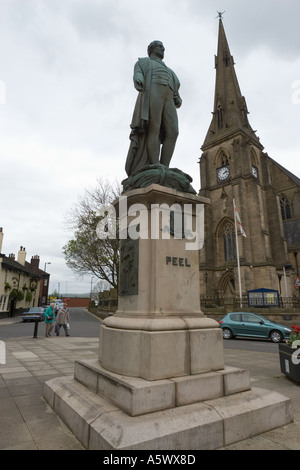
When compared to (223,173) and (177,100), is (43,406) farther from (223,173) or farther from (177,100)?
(223,173)

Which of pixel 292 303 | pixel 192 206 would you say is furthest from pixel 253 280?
pixel 192 206

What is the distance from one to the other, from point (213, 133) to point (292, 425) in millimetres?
40632

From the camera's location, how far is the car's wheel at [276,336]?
12.9 m

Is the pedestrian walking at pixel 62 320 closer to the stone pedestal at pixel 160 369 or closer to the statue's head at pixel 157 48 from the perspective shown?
the stone pedestal at pixel 160 369

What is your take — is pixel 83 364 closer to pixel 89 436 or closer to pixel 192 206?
pixel 89 436

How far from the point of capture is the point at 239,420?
2652 millimetres

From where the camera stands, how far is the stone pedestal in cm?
243

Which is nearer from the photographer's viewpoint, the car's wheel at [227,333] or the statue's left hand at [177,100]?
the statue's left hand at [177,100]

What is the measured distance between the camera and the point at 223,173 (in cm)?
3556

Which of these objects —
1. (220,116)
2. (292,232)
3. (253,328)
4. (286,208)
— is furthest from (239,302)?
(220,116)

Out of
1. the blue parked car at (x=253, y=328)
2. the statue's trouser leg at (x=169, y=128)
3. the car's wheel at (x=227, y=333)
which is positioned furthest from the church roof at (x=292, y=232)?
the statue's trouser leg at (x=169, y=128)

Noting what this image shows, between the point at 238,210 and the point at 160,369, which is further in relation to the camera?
the point at 238,210
